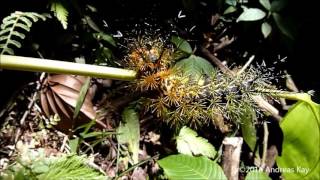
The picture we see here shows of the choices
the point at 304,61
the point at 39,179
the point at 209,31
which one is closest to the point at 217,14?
the point at 209,31

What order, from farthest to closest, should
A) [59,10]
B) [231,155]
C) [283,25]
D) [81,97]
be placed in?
[283,25] → [81,97] → [59,10] → [231,155]

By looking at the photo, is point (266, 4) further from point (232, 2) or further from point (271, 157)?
point (271, 157)

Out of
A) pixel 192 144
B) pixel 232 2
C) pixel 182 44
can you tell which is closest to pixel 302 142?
pixel 192 144

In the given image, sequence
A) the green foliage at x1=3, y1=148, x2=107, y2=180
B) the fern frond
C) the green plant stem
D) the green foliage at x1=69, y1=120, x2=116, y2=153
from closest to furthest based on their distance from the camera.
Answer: the green plant stem < the green foliage at x1=3, y1=148, x2=107, y2=180 < the fern frond < the green foliage at x1=69, y1=120, x2=116, y2=153

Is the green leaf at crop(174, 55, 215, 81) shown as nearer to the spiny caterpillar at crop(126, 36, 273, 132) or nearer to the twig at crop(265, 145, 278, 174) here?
the spiny caterpillar at crop(126, 36, 273, 132)

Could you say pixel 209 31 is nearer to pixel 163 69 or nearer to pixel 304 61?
pixel 304 61

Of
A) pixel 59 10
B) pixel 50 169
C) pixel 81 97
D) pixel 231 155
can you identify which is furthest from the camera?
pixel 81 97

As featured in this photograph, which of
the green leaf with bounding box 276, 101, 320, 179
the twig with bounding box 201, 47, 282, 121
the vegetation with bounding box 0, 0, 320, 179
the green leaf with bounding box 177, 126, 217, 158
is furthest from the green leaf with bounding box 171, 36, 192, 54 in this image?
the green leaf with bounding box 276, 101, 320, 179
